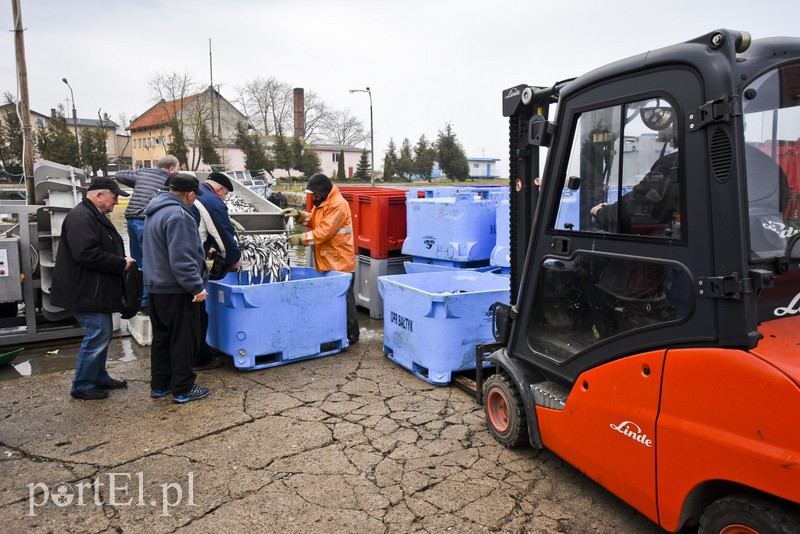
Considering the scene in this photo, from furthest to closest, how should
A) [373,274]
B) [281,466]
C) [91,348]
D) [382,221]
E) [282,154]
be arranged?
[282,154] < [373,274] < [382,221] < [91,348] < [281,466]

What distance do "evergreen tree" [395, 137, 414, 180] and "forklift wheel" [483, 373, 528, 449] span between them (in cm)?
5158

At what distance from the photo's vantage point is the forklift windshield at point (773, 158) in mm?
2275

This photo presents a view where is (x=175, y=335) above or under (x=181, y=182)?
under

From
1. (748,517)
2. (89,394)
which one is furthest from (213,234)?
(748,517)

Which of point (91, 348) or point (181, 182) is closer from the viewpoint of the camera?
point (181, 182)

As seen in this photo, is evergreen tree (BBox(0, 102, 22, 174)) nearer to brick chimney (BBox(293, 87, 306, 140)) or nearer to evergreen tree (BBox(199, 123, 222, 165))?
evergreen tree (BBox(199, 123, 222, 165))

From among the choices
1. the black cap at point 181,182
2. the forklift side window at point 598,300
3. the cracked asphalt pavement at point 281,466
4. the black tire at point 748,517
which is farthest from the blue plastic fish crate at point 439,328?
the black tire at point 748,517

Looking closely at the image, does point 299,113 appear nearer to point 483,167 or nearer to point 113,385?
point 483,167

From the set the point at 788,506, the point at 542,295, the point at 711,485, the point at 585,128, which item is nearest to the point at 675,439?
the point at 711,485

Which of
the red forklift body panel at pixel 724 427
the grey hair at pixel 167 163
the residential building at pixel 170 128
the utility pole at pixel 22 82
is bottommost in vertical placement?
the red forklift body panel at pixel 724 427

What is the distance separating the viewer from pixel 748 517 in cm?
215

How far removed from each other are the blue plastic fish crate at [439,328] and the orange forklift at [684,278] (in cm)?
171

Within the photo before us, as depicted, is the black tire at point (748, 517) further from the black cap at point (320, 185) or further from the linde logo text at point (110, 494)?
the black cap at point (320, 185)

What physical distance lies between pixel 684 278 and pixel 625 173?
58cm
